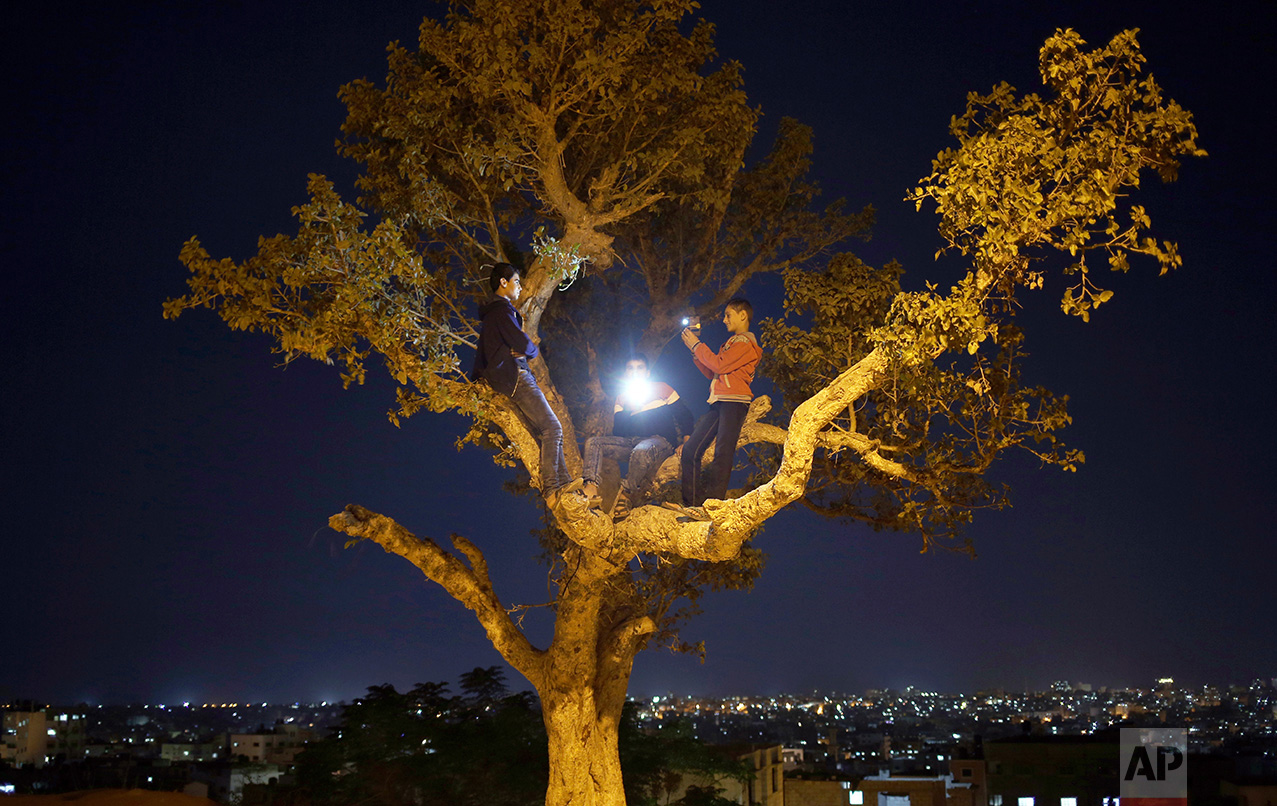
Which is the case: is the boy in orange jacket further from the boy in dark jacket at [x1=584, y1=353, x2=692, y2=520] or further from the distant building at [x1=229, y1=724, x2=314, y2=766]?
the distant building at [x1=229, y1=724, x2=314, y2=766]

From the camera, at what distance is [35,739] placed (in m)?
48.8

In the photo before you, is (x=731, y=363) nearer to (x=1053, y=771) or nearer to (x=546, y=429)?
(x=546, y=429)

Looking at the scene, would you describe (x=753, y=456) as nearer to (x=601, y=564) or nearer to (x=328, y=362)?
(x=601, y=564)

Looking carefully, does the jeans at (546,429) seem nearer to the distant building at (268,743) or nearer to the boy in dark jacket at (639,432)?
the boy in dark jacket at (639,432)

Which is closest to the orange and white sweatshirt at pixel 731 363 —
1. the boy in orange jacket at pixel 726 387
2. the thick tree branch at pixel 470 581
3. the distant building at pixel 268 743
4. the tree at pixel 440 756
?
the boy in orange jacket at pixel 726 387

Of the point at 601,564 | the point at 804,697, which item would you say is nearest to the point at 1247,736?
the point at 601,564

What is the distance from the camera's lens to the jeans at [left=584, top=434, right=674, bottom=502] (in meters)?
7.80

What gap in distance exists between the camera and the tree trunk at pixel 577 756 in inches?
339

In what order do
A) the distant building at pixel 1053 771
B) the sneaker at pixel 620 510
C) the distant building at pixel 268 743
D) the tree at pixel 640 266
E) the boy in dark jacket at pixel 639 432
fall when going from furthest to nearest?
the distant building at pixel 268 743 → the distant building at pixel 1053 771 → the boy in dark jacket at pixel 639 432 → the sneaker at pixel 620 510 → the tree at pixel 640 266

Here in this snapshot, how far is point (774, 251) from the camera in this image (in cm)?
1086

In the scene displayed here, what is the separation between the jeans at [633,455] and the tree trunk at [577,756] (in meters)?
2.21

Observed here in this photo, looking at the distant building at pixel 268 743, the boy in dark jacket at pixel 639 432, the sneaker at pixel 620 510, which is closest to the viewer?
the sneaker at pixel 620 510

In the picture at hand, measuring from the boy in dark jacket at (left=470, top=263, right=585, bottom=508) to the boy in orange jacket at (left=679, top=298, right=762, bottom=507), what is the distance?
1.13 meters

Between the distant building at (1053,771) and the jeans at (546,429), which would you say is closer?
the jeans at (546,429)
